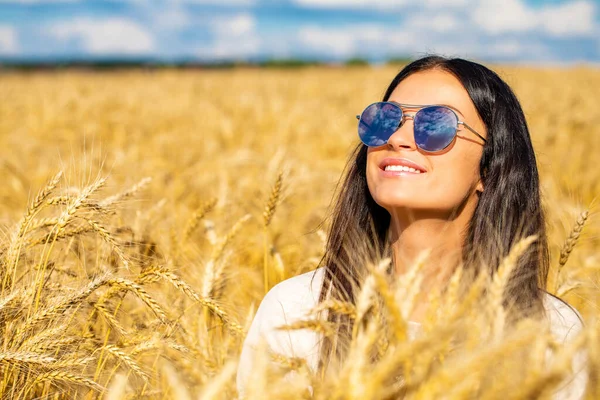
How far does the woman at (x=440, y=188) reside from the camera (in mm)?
1746

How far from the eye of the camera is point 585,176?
5.09 meters

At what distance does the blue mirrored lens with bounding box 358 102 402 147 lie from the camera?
6.08 feet

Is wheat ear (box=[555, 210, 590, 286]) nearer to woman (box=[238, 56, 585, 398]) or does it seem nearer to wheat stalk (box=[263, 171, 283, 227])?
woman (box=[238, 56, 585, 398])

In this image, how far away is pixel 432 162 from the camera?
1794 mm

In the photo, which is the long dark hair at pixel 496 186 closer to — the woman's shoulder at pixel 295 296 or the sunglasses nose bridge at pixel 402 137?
the woman's shoulder at pixel 295 296

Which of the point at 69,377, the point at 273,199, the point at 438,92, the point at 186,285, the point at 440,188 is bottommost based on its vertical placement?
the point at 69,377

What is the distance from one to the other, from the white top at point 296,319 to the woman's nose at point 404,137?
0.48 m

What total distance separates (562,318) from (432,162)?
57cm

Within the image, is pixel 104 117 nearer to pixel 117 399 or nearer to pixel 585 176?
pixel 585 176

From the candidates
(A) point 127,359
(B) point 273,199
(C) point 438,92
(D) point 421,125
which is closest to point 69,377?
(A) point 127,359

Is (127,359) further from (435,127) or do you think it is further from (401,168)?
(435,127)

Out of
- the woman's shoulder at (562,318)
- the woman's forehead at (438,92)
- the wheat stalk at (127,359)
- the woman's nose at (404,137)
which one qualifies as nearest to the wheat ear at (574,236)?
the woman's shoulder at (562,318)

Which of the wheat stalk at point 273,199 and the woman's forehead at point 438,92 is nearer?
the woman's forehead at point 438,92

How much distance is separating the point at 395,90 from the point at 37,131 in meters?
6.52
